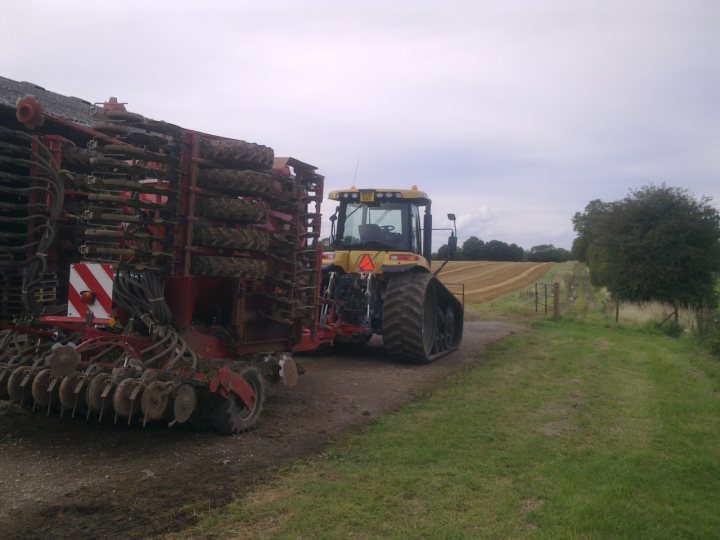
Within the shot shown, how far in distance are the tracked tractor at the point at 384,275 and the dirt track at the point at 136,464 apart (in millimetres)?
2451

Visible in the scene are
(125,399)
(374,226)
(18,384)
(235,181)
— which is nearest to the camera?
(125,399)

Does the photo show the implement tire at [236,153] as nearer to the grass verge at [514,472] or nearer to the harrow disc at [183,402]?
the harrow disc at [183,402]

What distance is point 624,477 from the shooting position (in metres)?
5.04

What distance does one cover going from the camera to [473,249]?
6862 cm

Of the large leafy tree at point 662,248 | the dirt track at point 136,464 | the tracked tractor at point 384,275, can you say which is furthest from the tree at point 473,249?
the dirt track at point 136,464

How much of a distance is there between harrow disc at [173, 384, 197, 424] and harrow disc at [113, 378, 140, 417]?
11.2 inches

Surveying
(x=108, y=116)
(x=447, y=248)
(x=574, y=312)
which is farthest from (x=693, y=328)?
(x=108, y=116)

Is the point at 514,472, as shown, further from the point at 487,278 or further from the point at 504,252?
the point at 504,252

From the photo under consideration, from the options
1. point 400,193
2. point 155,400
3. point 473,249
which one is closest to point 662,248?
point 400,193

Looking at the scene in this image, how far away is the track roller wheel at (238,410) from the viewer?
5680 mm

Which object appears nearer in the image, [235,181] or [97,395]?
[97,395]

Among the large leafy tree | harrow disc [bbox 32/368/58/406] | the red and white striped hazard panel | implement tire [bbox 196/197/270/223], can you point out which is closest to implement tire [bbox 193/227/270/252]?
implement tire [bbox 196/197/270/223]

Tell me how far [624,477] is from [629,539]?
114 cm

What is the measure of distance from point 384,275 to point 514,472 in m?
5.65
